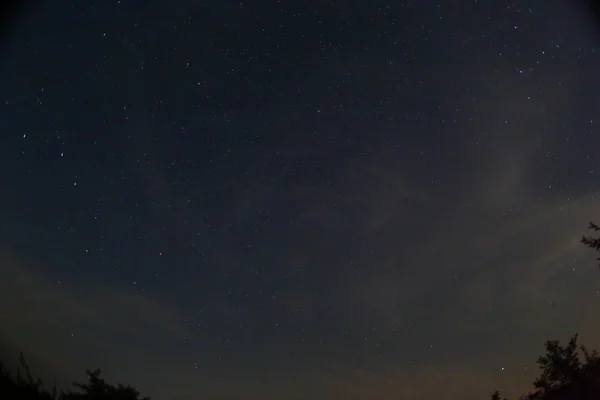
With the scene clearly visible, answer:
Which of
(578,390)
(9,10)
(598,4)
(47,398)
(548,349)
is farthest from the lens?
(548,349)

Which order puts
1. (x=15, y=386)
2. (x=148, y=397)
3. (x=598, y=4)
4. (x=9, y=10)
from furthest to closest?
(x=148, y=397) < (x=598, y=4) < (x=9, y=10) < (x=15, y=386)

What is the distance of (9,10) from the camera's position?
8.46 metres

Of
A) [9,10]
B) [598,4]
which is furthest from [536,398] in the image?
[9,10]

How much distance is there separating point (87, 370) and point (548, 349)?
22523 millimetres

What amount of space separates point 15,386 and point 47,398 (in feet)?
2.52

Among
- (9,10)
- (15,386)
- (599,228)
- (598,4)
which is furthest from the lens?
(599,228)

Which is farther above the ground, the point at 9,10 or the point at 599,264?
the point at 9,10

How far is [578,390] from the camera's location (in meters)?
18.0

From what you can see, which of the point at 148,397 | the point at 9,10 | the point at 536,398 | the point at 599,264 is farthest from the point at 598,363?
the point at 9,10

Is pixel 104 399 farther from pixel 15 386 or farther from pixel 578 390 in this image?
pixel 578 390

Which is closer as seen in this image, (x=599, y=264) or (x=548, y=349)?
(x=599, y=264)

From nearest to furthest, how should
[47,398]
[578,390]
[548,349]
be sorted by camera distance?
[47,398]
[578,390]
[548,349]

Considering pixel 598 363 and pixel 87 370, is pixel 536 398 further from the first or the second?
pixel 87 370

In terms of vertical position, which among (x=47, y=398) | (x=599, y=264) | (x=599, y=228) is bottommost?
(x=47, y=398)
